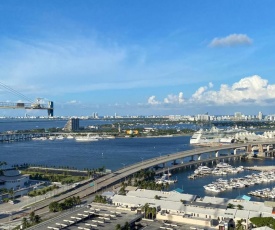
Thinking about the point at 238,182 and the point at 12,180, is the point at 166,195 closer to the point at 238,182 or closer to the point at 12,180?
the point at 238,182

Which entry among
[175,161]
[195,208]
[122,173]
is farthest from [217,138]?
[195,208]

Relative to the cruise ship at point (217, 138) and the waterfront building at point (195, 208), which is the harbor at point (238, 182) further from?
the cruise ship at point (217, 138)

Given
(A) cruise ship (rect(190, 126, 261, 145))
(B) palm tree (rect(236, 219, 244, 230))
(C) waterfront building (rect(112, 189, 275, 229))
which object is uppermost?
(A) cruise ship (rect(190, 126, 261, 145))

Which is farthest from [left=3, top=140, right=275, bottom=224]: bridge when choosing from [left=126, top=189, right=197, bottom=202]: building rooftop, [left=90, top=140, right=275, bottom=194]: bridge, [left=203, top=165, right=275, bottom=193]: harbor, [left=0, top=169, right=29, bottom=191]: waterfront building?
[left=203, top=165, right=275, bottom=193]: harbor

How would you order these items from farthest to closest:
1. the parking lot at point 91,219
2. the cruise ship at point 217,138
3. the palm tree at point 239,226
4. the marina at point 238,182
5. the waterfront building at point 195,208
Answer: the cruise ship at point 217,138
the marina at point 238,182
the waterfront building at point 195,208
the palm tree at point 239,226
the parking lot at point 91,219

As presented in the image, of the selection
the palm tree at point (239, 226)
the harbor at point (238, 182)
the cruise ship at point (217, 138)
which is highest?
the cruise ship at point (217, 138)

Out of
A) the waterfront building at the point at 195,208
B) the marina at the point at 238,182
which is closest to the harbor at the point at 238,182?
the marina at the point at 238,182

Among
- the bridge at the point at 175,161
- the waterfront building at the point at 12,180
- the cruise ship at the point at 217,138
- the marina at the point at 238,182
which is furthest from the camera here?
the cruise ship at the point at 217,138

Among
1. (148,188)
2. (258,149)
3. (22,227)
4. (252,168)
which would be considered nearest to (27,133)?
(258,149)

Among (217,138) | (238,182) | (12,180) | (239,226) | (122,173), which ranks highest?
(217,138)

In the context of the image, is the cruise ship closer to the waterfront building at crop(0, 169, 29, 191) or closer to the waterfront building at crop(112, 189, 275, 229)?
the waterfront building at crop(0, 169, 29, 191)

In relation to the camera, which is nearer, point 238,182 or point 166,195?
point 166,195

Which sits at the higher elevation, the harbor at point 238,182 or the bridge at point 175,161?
the bridge at point 175,161
